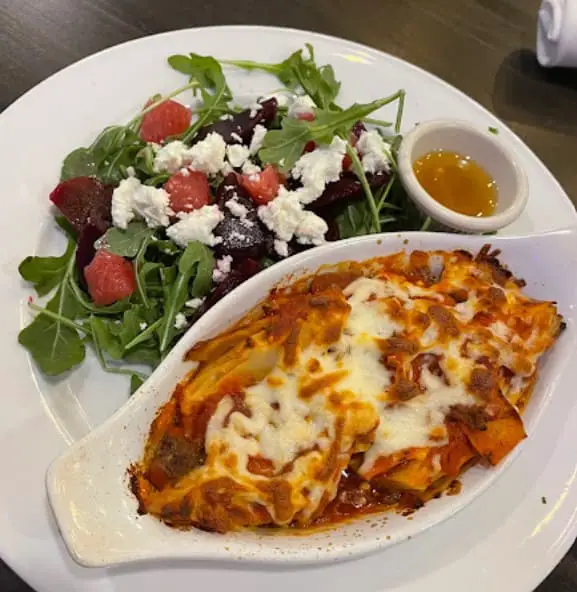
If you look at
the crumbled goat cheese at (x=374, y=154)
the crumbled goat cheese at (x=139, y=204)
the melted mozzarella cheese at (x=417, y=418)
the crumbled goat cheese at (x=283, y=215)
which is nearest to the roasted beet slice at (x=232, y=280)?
the crumbled goat cheese at (x=283, y=215)

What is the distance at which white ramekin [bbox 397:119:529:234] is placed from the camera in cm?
193

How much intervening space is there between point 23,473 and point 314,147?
1112 mm

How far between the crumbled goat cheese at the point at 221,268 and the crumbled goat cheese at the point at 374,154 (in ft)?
1.57

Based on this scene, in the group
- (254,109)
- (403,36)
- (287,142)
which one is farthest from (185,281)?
(403,36)

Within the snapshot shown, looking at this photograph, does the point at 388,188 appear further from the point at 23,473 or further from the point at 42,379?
the point at 23,473

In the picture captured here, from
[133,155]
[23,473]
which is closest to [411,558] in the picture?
[23,473]

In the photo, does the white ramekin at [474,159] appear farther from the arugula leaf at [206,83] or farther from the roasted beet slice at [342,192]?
the arugula leaf at [206,83]

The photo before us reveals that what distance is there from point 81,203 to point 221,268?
41cm

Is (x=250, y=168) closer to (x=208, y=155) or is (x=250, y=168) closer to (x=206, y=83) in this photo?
(x=208, y=155)

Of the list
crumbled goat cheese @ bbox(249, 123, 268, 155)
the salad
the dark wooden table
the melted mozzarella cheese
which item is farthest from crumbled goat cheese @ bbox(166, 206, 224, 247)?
the dark wooden table

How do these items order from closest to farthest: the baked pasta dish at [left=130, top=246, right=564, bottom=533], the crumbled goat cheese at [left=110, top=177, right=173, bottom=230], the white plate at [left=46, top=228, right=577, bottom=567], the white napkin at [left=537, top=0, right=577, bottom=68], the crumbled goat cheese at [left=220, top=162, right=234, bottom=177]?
the white plate at [left=46, top=228, right=577, bottom=567] → the baked pasta dish at [left=130, top=246, right=564, bottom=533] → the crumbled goat cheese at [left=110, top=177, right=173, bottom=230] → the crumbled goat cheese at [left=220, top=162, right=234, bottom=177] → the white napkin at [left=537, top=0, right=577, bottom=68]

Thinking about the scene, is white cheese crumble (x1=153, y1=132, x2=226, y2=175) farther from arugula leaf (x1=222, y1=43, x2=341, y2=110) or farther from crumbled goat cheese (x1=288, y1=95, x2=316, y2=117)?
arugula leaf (x1=222, y1=43, x2=341, y2=110)

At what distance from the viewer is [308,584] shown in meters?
1.65

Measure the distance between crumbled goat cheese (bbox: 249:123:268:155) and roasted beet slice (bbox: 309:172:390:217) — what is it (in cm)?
22
